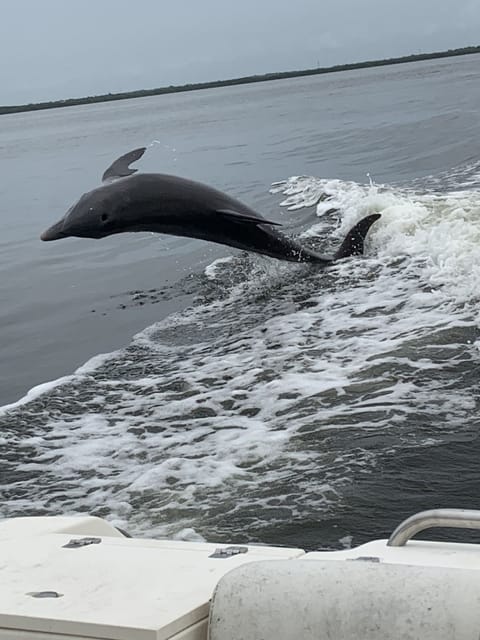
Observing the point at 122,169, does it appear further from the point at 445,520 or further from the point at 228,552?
the point at 445,520

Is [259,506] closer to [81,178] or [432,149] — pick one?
[432,149]

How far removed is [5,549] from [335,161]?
25.6 meters

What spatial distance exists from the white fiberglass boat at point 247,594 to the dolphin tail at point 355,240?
9.75 meters

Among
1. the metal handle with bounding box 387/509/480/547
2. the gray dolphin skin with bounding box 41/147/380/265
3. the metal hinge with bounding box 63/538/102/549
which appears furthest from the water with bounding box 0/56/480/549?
the metal handle with bounding box 387/509/480/547

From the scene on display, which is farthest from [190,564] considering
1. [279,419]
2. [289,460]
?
→ [279,419]

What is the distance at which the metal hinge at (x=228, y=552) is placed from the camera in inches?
129

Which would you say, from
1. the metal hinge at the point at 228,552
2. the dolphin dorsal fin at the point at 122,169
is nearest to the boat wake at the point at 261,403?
the dolphin dorsal fin at the point at 122,169

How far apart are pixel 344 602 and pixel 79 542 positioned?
126 cm

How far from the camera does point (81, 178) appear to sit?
32.8 meters

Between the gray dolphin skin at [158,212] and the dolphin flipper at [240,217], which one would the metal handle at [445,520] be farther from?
the dolphin flipper at [240,217]

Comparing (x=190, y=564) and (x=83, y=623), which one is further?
(x=190, y=564)

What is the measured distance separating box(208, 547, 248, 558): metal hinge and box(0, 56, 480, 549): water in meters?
1.87

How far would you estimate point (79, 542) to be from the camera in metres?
3.44

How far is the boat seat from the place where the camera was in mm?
2408
